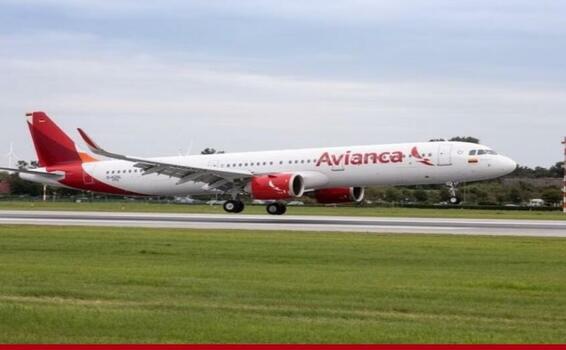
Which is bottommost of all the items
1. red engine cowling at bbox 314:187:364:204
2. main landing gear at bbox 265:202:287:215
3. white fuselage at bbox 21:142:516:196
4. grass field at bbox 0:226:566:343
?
grass field at bbox 0:226:566:343

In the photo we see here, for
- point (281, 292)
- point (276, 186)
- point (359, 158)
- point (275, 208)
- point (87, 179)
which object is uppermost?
point (359, 158)

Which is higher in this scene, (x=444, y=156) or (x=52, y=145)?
(x=52, y=145)

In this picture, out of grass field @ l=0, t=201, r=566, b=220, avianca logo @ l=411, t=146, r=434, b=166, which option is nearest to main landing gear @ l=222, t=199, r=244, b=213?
grass field @ l=0, t=201, r=566, b=220

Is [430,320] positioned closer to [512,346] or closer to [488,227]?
[512,346]

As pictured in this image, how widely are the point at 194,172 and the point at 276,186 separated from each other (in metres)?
5.96

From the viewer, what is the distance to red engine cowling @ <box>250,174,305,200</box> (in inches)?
1987

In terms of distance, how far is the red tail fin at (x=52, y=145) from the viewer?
6222 centimetres

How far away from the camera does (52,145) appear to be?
62.5 meters

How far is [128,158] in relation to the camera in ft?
175

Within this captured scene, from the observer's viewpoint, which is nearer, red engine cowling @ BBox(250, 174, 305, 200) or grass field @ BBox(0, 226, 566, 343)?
grass field @ BBox(0, 226, 566, 343)

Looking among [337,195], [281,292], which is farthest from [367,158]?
[281,292]

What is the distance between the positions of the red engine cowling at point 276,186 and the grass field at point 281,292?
2392 cm

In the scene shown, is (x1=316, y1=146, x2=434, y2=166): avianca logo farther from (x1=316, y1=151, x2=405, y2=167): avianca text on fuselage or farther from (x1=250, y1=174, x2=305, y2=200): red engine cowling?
(x1=250, y1=174, x2=305, y2=200): red engine cowling

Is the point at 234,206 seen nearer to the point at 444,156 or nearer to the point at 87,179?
the point at 87,179
